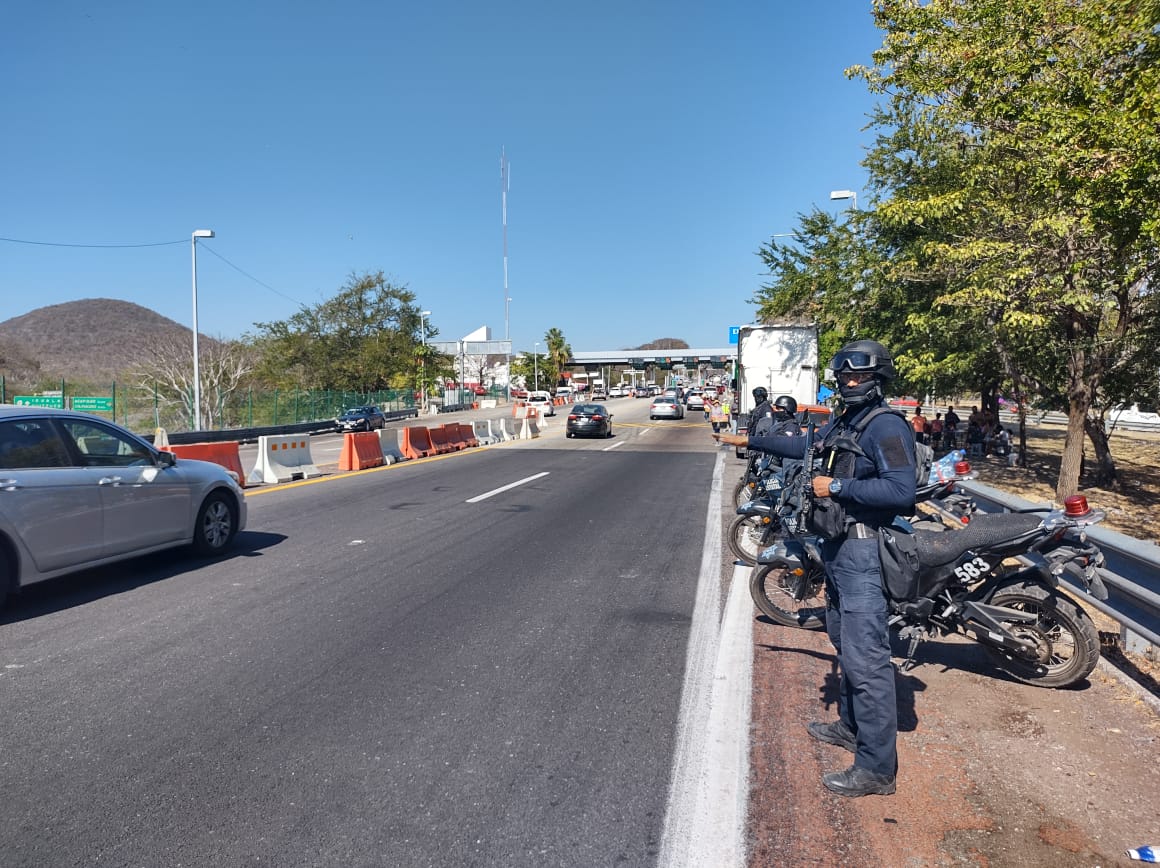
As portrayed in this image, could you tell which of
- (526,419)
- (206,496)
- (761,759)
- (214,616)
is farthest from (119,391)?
(761,759)

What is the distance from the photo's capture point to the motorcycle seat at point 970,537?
14.5ft

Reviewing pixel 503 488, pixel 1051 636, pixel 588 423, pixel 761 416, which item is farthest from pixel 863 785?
pixel 588 423

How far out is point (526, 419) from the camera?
30891 mm

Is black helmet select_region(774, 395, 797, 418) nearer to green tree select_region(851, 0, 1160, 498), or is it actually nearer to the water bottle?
the water bottle

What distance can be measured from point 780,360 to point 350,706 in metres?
19.4

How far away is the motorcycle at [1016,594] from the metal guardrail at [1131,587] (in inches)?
6.7

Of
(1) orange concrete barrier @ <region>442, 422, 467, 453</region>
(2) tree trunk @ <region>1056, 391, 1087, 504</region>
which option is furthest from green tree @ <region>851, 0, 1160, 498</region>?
(1) orange concrete barrier @ <region>442, 422, 467, 453</region>

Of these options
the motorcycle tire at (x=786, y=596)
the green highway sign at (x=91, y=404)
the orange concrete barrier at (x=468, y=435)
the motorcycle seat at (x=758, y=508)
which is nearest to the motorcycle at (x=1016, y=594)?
the motorcycle tire at (x=786, y=596)

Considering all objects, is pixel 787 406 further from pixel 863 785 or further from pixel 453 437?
pixel 453 437

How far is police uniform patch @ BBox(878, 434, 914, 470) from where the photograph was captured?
3.44 metres

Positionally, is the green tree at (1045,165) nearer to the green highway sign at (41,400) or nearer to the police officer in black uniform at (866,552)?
the police officer in black uniform at (866,552)

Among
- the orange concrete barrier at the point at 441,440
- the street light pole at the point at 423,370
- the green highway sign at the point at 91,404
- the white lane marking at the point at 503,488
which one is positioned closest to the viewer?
the white lane marking at the point at 503,488

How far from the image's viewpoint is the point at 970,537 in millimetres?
4504

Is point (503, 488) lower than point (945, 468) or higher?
lower
